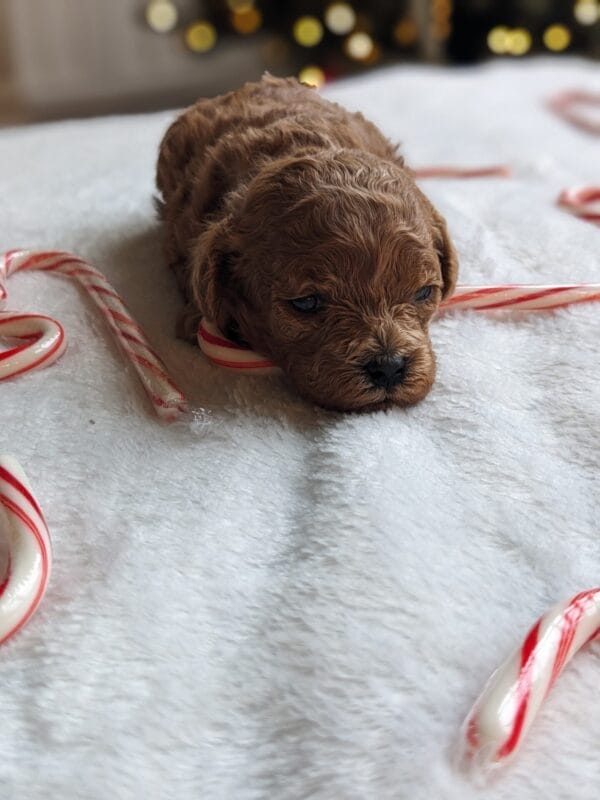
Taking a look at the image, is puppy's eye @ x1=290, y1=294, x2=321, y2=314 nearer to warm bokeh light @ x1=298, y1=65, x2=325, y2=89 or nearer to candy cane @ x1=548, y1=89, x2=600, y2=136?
candy cane @ x1=548, y1=89, x2=600, y2=136

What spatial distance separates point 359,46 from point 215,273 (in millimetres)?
3579

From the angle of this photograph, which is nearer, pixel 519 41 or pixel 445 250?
pixel 445 250

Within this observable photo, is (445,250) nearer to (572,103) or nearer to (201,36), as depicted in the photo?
(572,103)

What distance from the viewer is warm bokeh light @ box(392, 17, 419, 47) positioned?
4.74 meters

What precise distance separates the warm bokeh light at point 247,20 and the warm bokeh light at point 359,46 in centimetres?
51

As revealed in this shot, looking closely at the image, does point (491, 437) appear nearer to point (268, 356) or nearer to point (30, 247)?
point (268, 356)

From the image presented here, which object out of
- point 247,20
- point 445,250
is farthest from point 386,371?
point 247,20

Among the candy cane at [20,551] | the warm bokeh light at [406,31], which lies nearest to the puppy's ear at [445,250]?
the candy cane at [20,551]

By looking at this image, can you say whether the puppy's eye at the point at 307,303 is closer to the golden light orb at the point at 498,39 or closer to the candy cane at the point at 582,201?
the candy cane at the point at 582,201

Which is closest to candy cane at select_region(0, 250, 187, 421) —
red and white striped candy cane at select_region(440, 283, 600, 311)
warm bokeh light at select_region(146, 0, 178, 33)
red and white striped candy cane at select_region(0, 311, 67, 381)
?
red and white striped candy cane at select_region(0, 311, 67, 381)

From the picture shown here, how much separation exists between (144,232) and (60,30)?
3178mm

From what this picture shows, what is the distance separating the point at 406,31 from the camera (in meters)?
4.75

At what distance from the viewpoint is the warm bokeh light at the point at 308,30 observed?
463cm

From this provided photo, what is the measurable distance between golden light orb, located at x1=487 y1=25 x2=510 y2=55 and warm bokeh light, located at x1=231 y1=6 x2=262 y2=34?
4.09 feet
